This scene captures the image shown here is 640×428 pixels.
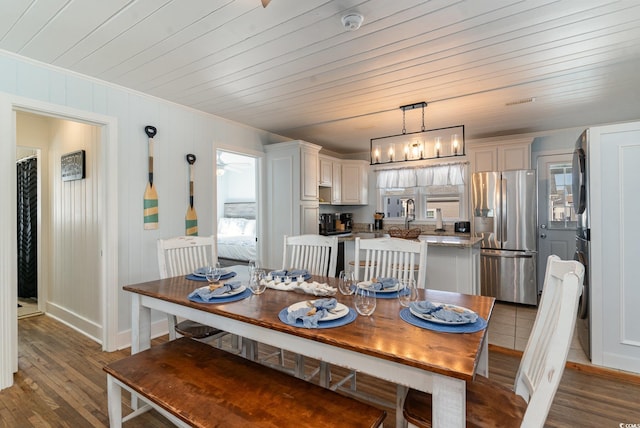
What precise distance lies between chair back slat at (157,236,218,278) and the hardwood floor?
35.4 inches

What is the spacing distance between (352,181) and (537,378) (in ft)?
15.8

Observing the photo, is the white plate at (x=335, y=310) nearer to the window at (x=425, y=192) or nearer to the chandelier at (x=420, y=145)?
the chandelier at (x=420, y=145)

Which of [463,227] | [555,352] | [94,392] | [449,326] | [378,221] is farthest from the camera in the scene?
[378,221]

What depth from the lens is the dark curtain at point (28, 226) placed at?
13.9ft

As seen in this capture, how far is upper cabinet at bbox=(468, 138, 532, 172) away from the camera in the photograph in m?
4.31

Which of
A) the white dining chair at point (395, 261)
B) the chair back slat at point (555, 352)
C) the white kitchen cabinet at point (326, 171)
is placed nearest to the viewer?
the chair back slat at point (555, 352)

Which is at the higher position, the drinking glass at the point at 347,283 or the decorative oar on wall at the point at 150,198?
the decorative oar on wall at the point at 150,198

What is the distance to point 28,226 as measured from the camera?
4.25m

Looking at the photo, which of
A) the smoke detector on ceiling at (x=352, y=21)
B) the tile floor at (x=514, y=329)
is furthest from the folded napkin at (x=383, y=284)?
the tile floor at (x=514, y=329)

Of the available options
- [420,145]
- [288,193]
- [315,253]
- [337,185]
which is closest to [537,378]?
[315,253]

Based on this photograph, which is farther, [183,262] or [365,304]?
[183,262]

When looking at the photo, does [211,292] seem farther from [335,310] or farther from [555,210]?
[555,210]

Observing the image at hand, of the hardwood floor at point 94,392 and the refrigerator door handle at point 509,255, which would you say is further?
the refrigerator door handle at point 509,255

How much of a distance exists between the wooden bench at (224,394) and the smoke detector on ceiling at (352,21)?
1.94 meters
